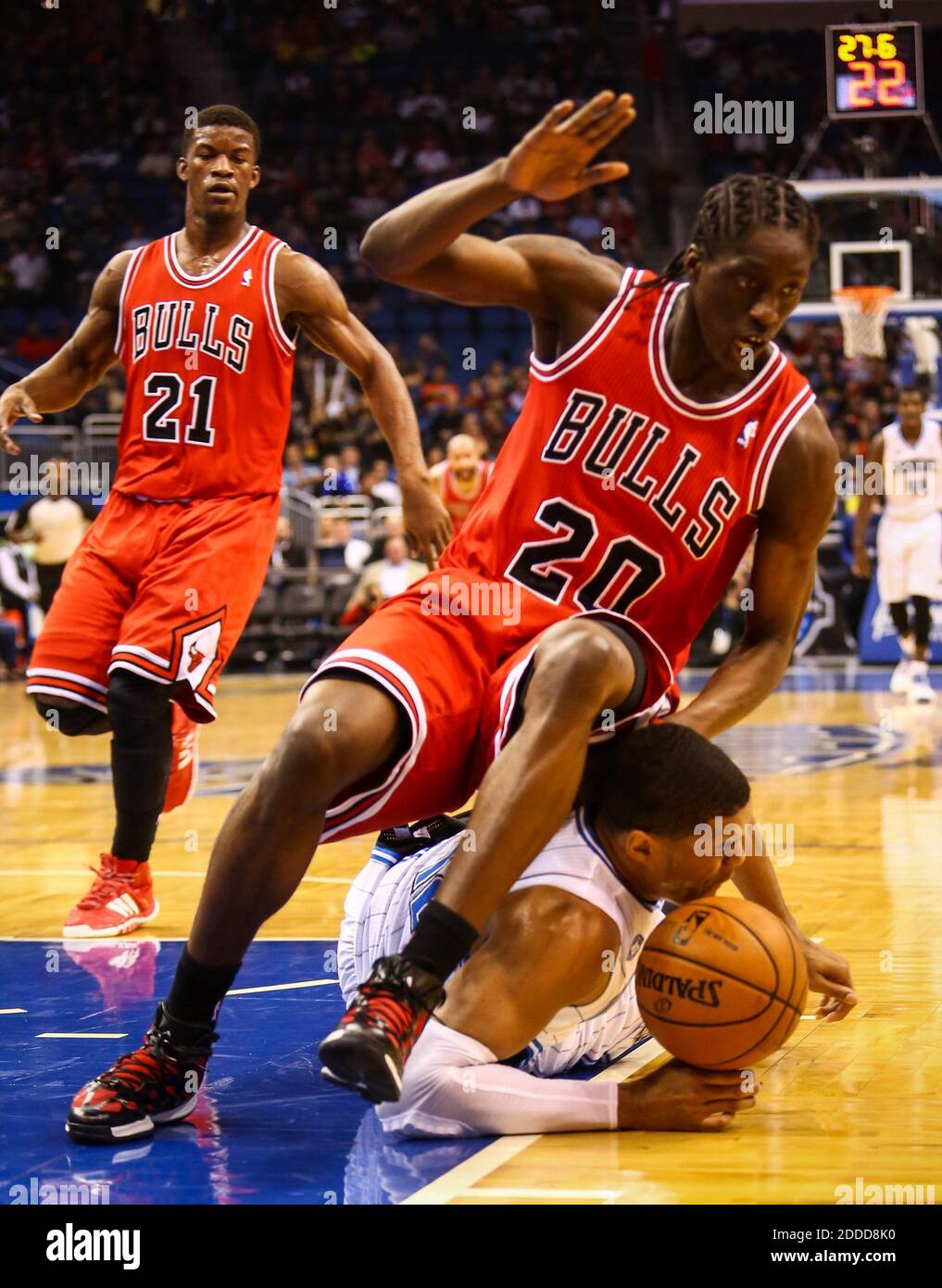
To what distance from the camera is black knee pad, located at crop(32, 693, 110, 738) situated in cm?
498

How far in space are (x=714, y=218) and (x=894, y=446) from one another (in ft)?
32.1

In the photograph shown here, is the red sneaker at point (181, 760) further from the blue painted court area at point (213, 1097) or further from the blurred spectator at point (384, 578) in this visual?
the blurred spectator at point (384, 578)

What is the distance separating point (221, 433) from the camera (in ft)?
16.8

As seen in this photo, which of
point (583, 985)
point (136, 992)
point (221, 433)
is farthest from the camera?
point (221, 433)

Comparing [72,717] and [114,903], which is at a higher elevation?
[72,717]

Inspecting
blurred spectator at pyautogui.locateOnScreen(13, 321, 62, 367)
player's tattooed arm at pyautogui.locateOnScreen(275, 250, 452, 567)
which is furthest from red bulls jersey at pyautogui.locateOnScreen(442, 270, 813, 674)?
blurred spectator at pyautogui.locateOnScreen(13, 321, 62, 367)

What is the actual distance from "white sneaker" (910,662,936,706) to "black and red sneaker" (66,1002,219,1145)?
29.9ft

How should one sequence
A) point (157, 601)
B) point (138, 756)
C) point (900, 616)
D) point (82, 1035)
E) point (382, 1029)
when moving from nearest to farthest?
point (382, 1029) → point (82, 1035) → point (157, 601) → point (138, 756) → point (900, 616)

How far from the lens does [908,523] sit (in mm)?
12508

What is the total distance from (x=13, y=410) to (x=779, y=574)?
243cm

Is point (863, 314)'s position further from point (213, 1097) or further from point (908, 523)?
point (213, 1097)

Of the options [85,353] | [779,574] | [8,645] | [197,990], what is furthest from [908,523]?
[197,990]
